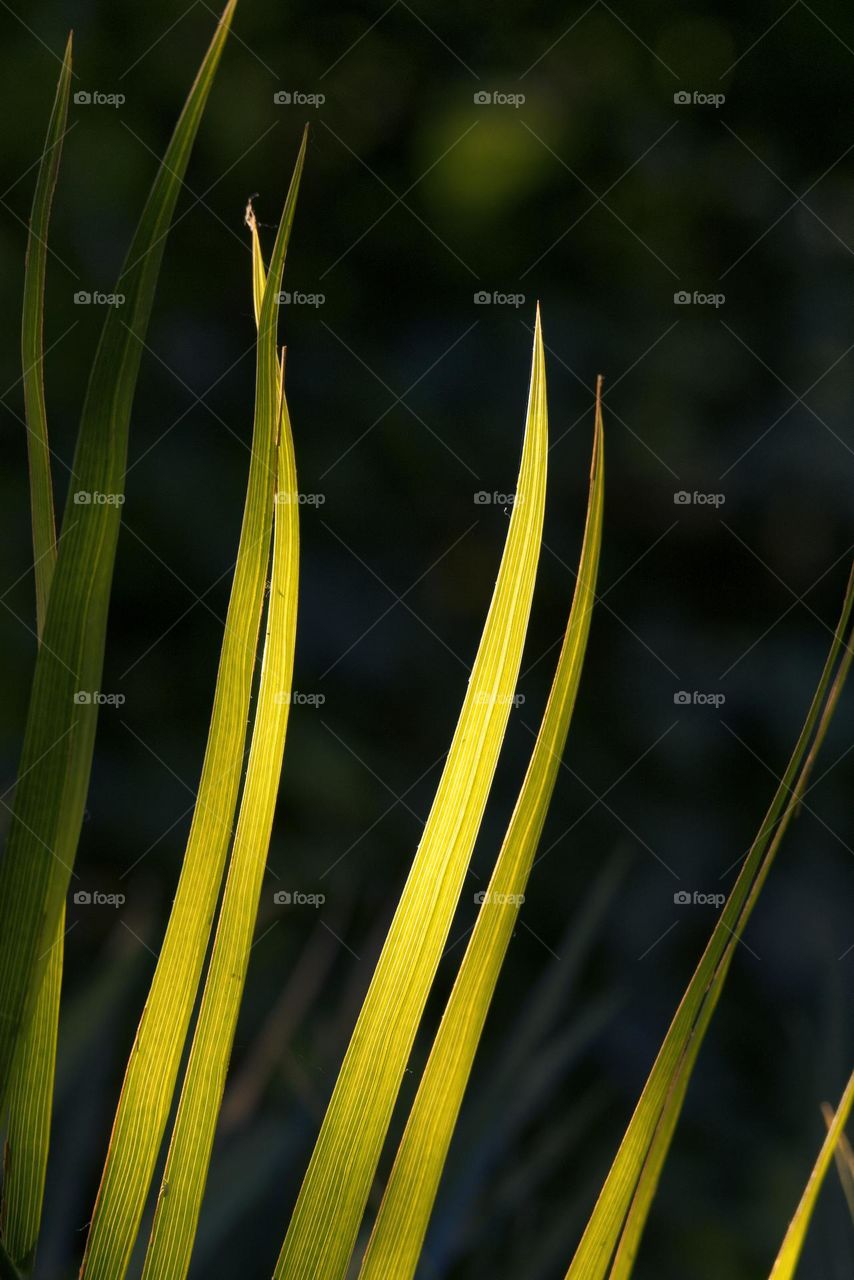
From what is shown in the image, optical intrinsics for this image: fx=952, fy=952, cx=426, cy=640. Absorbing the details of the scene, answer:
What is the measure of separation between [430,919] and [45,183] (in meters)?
0.15

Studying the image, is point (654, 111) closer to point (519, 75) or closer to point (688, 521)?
point (519, 75)

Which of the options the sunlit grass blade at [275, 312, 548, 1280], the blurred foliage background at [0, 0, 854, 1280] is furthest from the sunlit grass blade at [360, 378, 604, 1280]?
the blurred foliage background at [0, 0, 854, 1280]

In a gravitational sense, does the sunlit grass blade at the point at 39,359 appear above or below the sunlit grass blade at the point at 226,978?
above

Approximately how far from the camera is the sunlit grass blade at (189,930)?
0.18m

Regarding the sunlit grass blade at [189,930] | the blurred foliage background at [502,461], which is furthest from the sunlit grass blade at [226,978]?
the blurred foliage background at [502,461]

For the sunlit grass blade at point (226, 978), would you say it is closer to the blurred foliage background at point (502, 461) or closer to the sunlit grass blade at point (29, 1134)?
the sunlit grass blade at point (29, 1134)

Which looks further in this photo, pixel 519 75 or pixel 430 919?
pixel 519 75

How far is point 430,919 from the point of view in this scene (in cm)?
17

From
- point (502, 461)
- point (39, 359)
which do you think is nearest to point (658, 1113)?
point (39, 359)

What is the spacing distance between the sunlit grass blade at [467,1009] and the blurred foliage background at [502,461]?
1.00 feet

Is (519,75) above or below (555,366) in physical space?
above

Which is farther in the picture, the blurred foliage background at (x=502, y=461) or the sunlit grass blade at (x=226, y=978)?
the blurred foliage background at (x=502, y=461)

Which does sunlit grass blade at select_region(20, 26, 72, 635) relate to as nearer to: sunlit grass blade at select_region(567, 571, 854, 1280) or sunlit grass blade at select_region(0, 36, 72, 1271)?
sunlit grass blade at select_region(0, 36, 72, 1271)

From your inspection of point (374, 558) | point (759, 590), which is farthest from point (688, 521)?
point (374, 558)
